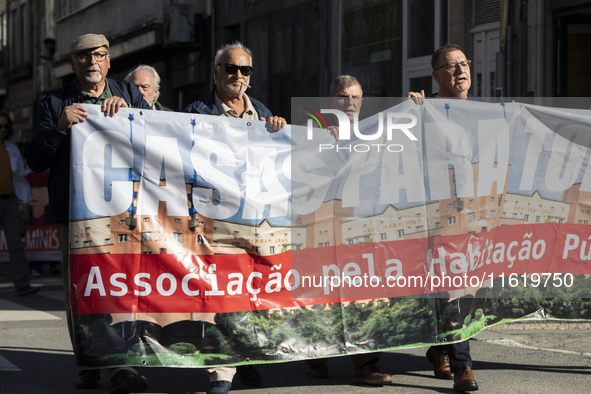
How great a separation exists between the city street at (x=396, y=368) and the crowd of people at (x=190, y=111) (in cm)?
13

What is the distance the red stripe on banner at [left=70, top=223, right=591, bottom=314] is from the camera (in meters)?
A: 4.88

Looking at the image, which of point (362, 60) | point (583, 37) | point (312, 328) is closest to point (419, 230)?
point (312, 328)

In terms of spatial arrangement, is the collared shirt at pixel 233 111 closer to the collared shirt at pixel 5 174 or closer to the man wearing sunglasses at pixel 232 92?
the man wearing sunglasses at pixel 232 92

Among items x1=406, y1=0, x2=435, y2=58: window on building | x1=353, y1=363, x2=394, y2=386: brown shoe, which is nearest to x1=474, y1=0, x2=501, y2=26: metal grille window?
x1=406, y1=0, x2=435, y2=58: window on building

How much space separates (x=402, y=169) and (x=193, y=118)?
1376 millimetres

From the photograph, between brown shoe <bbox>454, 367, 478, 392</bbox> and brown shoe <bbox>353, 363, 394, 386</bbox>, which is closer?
brown shoe <bbox>454, 367, 478, 392</bbox>

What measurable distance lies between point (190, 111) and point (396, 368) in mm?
2273

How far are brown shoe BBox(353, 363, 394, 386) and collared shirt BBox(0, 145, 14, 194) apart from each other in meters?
5.81

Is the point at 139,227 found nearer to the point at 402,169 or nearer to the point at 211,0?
the point at 402,169

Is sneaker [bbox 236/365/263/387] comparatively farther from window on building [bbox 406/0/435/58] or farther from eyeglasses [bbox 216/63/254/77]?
window on building [bbox 406/0/435/58]

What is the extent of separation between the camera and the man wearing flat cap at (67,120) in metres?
4.96

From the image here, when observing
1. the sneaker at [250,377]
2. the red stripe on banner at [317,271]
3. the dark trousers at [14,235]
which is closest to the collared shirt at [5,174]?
the dark trousers at [14,235]

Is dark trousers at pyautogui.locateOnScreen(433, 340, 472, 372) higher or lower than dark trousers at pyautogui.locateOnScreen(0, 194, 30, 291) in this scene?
lower

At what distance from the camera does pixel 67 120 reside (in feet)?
16.1
